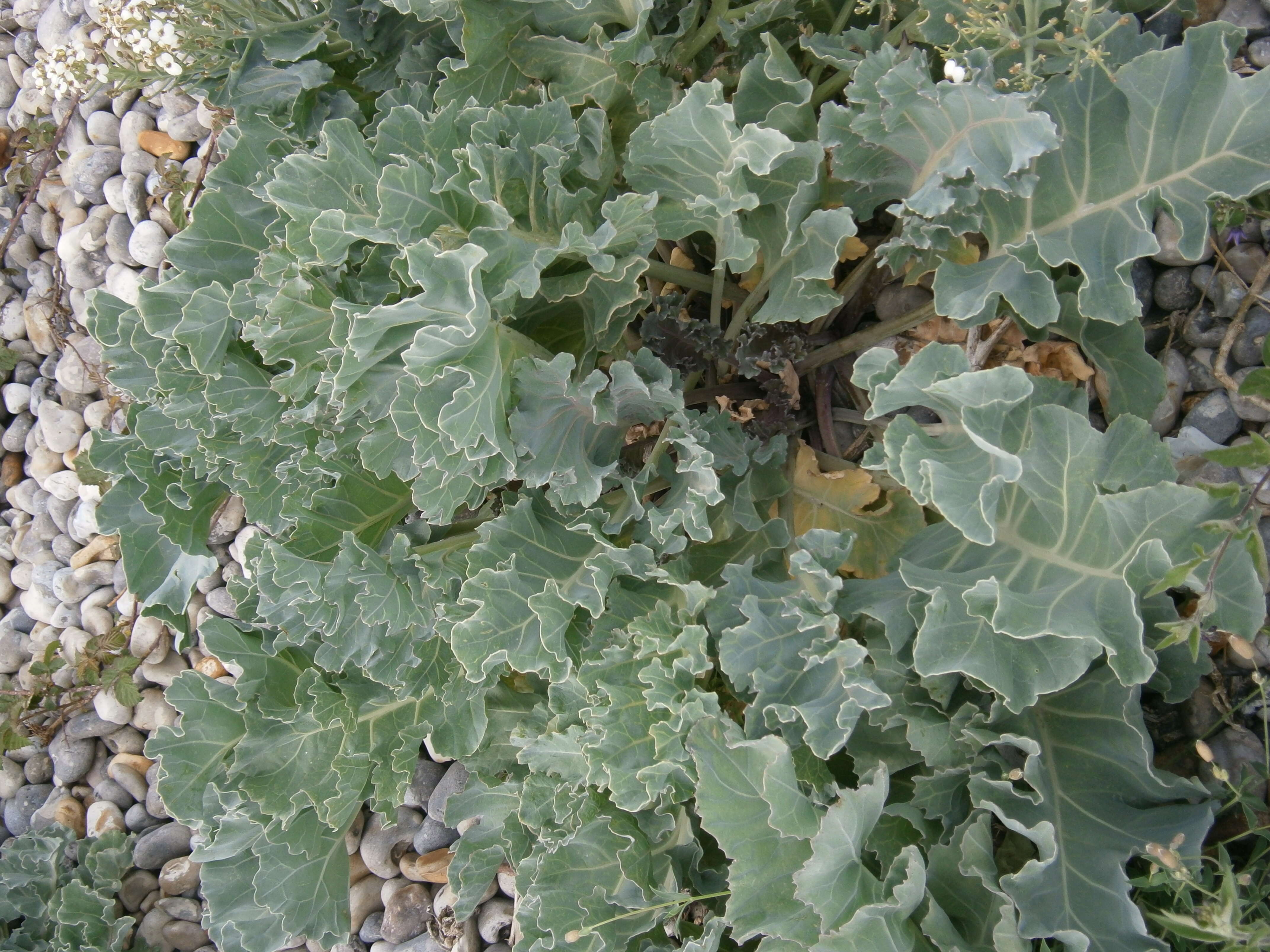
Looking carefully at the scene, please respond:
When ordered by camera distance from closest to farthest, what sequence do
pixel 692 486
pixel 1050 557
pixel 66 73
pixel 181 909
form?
pixel 1050 557
pixel 692 486
pixel 66 73
pixel 181 909

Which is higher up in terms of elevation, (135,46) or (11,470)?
(135,46)

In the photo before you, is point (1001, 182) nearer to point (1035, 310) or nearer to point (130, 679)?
point (1035, 310)

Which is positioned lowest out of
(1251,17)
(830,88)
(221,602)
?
(221,602)

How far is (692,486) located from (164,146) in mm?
2608

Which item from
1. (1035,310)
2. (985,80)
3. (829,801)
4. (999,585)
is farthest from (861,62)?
(829,801)

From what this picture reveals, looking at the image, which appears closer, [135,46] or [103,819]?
[135,46]

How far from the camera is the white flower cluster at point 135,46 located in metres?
2.16

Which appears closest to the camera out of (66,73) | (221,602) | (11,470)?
(66,73)

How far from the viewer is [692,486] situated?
70.8 inches

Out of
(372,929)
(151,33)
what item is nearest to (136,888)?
(372,929)

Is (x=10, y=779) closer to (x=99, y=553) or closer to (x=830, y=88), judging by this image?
(x=99, y=553)

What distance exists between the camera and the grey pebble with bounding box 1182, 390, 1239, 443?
6.17ft

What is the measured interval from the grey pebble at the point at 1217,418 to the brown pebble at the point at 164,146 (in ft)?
10.4

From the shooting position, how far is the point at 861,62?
1.66 metres
